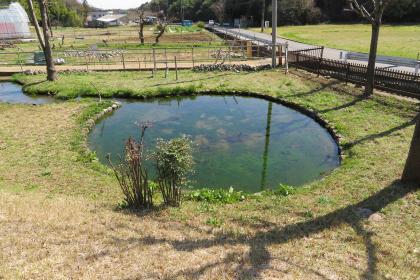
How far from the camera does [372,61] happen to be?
15.2m

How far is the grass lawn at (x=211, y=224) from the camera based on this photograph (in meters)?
5.34

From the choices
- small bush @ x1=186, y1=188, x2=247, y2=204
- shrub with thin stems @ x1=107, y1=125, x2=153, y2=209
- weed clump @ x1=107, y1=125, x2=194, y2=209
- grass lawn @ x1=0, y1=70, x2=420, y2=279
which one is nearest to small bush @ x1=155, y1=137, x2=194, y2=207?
weed clump @ x1=107, y1=125, x2=194, y2=209

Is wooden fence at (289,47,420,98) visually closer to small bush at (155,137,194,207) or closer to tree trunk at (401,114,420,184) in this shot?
tree trunk at (401,114,420,184)

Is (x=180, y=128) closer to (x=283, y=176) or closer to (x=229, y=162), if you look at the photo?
(x=229, y=162)

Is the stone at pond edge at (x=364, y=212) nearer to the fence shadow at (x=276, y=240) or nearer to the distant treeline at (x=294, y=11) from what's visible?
the fence shadow at (x=276, y=240)

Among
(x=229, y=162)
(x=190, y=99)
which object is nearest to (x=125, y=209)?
(x=229, y=162)

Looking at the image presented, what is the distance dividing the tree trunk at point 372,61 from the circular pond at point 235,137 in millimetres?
3226

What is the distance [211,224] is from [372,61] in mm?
11745

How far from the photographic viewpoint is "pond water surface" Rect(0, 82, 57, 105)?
60.2 feet

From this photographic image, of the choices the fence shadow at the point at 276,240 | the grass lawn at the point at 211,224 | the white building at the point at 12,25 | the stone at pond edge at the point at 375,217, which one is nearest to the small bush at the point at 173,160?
the grass lawn at the point at 211,224

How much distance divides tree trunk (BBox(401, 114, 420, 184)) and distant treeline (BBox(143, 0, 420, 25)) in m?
45.1

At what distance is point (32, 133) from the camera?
1306 cm

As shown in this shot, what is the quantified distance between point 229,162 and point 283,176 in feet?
5.83

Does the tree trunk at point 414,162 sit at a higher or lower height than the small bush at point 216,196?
higher
